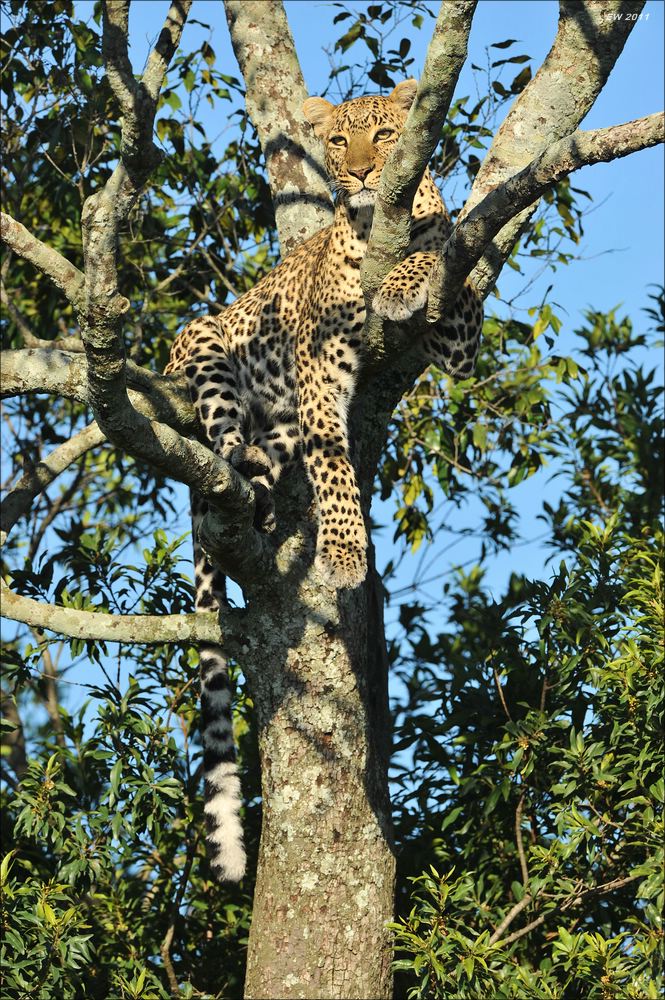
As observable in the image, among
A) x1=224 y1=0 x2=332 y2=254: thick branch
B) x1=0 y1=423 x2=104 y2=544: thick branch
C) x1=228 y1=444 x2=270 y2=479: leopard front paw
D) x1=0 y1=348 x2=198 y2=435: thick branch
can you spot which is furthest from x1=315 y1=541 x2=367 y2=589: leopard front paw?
x1=224 y1=0 x2=332 y2=254: thick branch

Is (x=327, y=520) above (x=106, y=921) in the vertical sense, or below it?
above

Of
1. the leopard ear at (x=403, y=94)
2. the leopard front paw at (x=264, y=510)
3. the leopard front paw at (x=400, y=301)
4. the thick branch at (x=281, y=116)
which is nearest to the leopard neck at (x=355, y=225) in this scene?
the leopard ear at (x=403, y=94)

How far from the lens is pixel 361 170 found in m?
5.65

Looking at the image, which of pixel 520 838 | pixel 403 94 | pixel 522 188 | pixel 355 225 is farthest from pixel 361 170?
pixel 520 838

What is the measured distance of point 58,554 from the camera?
258 inches

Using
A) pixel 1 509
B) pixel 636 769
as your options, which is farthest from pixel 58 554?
pixel 636 769

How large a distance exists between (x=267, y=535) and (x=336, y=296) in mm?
1041

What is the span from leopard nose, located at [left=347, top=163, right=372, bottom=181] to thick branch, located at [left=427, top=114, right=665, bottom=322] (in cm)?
115

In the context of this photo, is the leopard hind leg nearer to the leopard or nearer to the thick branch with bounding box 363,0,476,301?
the leopard

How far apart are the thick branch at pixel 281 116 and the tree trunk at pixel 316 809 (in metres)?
2.16

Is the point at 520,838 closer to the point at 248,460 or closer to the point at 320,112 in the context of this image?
the point at 248,460

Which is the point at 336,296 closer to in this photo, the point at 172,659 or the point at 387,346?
the point at 387,346

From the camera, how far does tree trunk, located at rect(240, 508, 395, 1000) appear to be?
17.5ft

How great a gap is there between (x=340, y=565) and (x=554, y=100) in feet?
7.07
